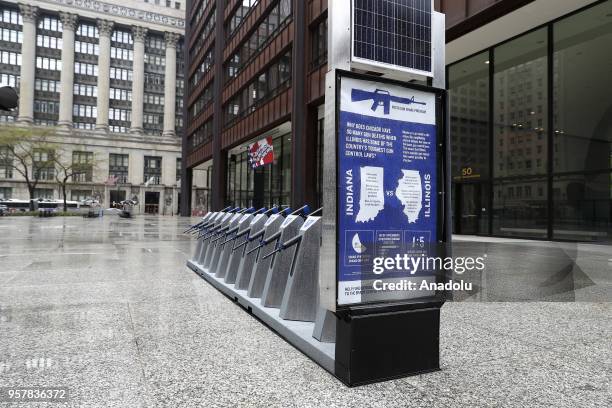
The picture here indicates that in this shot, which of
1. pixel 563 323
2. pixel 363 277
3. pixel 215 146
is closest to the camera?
pixel 363 277

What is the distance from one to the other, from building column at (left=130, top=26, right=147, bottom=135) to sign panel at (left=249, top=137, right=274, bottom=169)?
196 ft

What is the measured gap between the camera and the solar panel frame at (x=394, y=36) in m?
3.45

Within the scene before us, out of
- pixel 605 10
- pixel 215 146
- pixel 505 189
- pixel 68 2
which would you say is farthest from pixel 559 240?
pixel 68 2

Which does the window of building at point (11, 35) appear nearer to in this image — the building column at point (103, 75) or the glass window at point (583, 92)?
the building column at point (103, 75)

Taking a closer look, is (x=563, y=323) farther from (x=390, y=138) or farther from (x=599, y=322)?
(x=390, y=138)

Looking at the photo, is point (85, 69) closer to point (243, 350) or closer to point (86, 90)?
point (86, 90)

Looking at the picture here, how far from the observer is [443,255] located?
364 centimetres

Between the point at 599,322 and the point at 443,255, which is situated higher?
the point at 443,255

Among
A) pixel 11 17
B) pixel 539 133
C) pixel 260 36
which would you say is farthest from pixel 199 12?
pixel 11 17

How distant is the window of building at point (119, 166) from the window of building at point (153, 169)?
3.43 m

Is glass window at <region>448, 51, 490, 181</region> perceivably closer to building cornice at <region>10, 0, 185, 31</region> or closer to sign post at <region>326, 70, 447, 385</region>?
sign post at <region>326, 70, 447, 385</region>

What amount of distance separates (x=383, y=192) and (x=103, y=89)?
89.8m

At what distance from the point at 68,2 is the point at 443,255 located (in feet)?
312

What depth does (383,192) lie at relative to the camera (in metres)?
3.46
